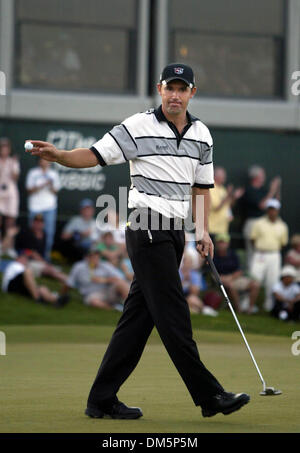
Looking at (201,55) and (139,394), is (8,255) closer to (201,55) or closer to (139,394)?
(201,55)

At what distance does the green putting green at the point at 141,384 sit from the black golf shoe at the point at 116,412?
81mm

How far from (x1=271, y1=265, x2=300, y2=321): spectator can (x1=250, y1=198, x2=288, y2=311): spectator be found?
0.69 metres

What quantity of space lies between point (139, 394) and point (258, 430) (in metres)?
2.14

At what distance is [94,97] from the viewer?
71.8 feet

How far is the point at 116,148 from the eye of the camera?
6.99 m

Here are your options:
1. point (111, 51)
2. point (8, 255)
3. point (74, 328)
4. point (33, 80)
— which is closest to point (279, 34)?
point (111, 51)

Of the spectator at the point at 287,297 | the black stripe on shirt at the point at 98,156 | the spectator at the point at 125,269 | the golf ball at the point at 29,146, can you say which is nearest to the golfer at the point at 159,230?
the black stripe on shirt at the point at 98,156

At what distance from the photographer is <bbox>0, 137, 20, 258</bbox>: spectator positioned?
19.3 meters

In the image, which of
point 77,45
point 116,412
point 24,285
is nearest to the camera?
point 116,412

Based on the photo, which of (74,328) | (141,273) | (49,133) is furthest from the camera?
(49,133)

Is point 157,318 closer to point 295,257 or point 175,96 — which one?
point 175,96

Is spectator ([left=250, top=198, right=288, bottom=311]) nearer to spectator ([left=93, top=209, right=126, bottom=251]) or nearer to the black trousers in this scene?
spectator ([left=93, top=209, right=126, bottom=251])

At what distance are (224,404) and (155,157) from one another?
5.65 feet
